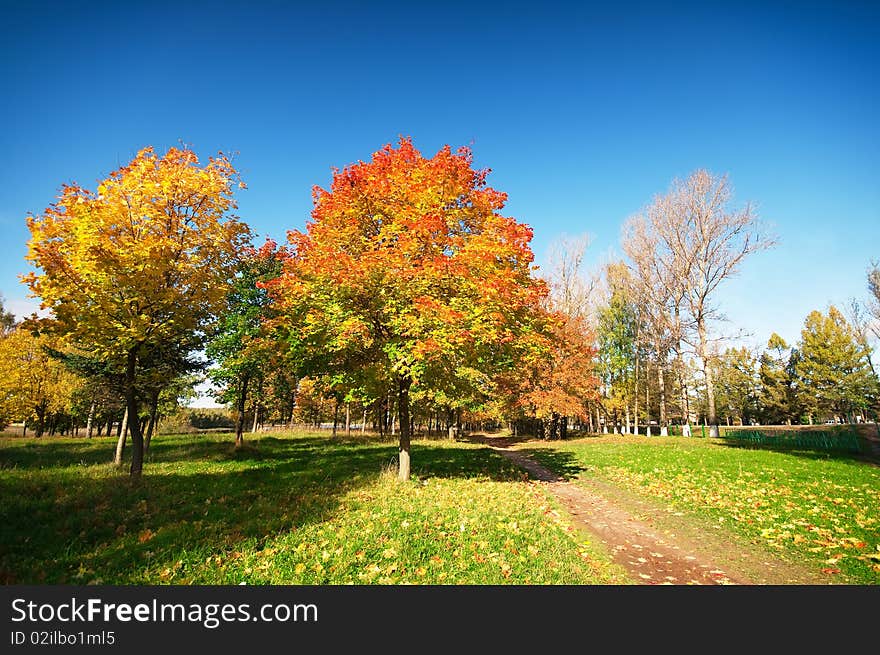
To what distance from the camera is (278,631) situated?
3936 millimetres

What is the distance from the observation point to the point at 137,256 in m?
8.67

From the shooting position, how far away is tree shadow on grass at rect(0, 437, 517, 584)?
532cm

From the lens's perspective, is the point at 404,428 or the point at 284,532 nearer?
the point at 284,532

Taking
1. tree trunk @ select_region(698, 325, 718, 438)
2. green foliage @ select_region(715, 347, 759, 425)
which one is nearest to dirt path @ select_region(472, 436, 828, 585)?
tree trunk @ select_region(698, 325, 718, 438)

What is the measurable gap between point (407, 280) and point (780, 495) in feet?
37.5

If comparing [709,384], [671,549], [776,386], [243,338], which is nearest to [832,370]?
[776,386]

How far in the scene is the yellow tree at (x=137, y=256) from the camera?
27.5 ft

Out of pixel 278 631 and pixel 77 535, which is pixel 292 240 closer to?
pixel 77 535

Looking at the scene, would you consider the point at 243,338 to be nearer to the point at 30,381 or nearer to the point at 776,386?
the point at 30,381

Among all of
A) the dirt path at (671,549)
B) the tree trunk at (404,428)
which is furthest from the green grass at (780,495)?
the tree trunk at (404,428)

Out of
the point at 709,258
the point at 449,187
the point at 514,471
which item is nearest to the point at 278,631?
the point at 449,187

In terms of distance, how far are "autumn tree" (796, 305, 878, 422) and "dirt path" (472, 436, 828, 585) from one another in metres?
58.5

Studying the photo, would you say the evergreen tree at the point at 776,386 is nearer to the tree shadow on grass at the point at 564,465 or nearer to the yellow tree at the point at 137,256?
the tree shadow on grass at the point at 564,465

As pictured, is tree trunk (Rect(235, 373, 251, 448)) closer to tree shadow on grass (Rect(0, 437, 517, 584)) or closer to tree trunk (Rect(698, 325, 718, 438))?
tree shadow on grass (Rect(0, 437, 517, 584))
